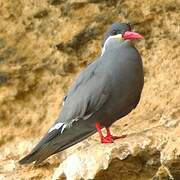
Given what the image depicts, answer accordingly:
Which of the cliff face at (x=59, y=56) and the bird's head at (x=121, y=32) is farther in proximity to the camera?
the cliff face at (x=59, y=56)

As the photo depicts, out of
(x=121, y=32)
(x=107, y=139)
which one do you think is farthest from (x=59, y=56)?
(x=107, y=139)

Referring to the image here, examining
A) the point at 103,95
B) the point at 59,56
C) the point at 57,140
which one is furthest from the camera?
the point at 59,56

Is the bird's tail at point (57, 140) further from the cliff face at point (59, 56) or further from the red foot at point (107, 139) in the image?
the cliff face at point (59, 56)

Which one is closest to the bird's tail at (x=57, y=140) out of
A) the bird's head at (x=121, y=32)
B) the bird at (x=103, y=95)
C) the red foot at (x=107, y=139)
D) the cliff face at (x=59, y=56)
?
the bird at (x=103, y=95)

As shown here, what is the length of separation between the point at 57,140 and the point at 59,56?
60.6 inches

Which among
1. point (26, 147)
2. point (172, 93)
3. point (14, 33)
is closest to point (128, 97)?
point (172, 93)

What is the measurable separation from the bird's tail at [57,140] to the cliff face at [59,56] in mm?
586

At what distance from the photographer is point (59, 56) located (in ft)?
20.8

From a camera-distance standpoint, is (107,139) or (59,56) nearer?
(107,139)

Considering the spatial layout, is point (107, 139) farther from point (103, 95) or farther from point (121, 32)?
point (121, 32)

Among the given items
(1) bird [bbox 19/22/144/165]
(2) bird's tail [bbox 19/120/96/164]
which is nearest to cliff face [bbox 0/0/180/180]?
(2) bird's tail [bbox 19/120/96/164]

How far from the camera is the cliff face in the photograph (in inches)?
235

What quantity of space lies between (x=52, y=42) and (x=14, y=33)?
0.37 metres

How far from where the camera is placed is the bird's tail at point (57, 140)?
16.1 feet
